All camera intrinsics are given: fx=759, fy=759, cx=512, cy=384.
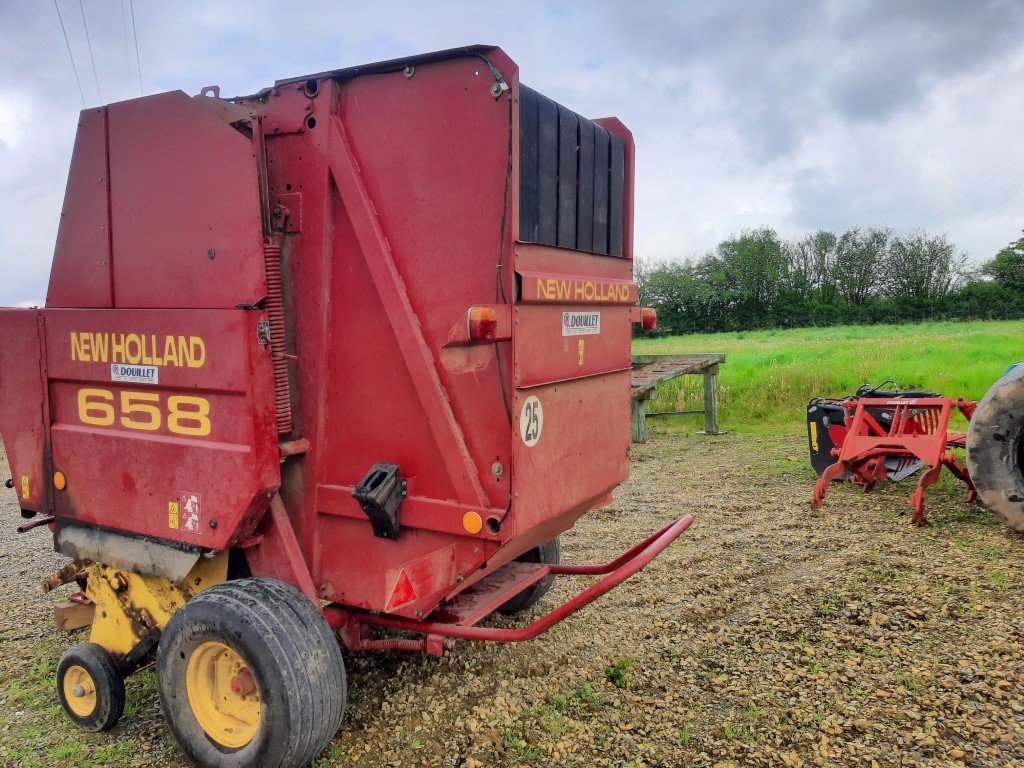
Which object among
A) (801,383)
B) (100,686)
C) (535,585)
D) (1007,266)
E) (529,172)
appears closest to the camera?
(529,172)

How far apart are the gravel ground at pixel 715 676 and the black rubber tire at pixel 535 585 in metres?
0.25

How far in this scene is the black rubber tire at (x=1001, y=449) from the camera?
17.6 ft

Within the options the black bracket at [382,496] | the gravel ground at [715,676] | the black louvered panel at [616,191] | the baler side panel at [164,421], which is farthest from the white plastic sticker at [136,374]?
the black louvered panel at [616,191]

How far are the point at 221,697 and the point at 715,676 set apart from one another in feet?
7.32

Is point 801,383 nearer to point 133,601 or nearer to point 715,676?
point 715,676

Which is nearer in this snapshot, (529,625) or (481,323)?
(481,323)

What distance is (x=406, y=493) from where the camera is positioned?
303 centimetres

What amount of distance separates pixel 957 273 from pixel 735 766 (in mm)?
57011

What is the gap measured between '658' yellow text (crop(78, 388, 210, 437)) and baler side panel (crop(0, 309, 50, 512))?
1.04 feet

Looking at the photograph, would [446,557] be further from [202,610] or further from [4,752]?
[4,752]

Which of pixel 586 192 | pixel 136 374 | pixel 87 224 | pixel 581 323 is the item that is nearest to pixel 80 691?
pixel 136 374

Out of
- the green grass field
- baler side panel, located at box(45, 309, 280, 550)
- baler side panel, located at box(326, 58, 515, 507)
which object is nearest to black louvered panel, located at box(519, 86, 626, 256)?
baler side panel, located at box(326, 58, 515, 507)

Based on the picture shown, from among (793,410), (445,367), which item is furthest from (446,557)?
(793,410)

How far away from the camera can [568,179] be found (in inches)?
123
